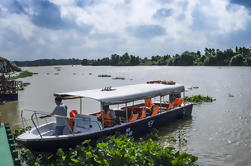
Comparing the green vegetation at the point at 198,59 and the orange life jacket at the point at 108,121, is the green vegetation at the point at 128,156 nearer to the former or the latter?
the orange life jacket at the point at 108,121

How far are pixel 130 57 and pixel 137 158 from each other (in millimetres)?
156195

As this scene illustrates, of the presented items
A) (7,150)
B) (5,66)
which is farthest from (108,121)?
(5,66)

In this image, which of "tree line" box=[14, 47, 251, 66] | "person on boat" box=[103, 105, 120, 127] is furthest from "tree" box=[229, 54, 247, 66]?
"person on boat" box=[103, 105, 120, 127]

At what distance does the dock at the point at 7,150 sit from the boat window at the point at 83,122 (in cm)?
252

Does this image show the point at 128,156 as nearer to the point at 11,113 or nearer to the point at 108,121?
the point at 108,121

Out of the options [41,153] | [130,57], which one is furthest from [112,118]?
[130,57]

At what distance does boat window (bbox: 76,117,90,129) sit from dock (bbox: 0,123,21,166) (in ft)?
8.26

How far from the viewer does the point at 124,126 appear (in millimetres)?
10852

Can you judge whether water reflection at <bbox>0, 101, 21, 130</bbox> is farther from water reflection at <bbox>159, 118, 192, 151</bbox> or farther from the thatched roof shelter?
water reflection at <bbox>159, 118, 192, 151</bbox>

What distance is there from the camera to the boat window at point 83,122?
9859 millimetres

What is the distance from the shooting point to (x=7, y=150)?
8.17 meters

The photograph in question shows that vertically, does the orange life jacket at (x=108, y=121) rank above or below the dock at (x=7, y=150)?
above

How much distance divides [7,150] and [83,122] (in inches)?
117

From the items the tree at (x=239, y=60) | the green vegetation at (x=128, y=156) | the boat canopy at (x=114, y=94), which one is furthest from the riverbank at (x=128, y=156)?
the tree at (x=239, y=60)
